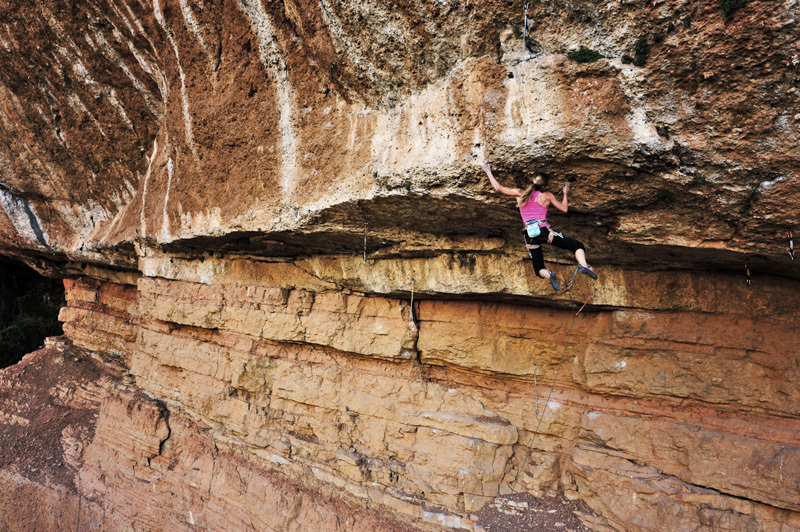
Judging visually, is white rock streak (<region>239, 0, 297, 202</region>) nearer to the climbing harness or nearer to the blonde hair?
the blonde hair

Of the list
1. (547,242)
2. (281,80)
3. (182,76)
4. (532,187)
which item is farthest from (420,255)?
(182,76)

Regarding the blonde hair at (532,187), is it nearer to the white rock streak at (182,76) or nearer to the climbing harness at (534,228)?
the climbing harness at (534,228)

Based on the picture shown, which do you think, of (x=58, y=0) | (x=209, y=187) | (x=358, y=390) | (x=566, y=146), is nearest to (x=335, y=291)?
(x=358, y=390)

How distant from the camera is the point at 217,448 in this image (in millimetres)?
7617

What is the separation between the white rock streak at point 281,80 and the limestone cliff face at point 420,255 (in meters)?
0.03

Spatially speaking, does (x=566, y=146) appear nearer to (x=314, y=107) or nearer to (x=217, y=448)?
(x=314, y=107)

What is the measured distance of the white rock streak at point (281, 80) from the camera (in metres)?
5.14

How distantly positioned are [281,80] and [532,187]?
3.37 metres

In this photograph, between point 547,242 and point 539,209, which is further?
point 547,242

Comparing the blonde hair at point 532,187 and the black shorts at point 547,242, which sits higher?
the blonde hair at point 532,187

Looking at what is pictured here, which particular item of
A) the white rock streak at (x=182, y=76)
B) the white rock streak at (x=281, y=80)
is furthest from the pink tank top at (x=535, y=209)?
the white rock streak at (x=182, y=76)

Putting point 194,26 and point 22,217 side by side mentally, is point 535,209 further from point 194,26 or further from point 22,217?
point 22,217

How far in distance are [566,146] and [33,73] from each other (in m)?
9.61

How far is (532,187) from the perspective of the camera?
12.7ft
